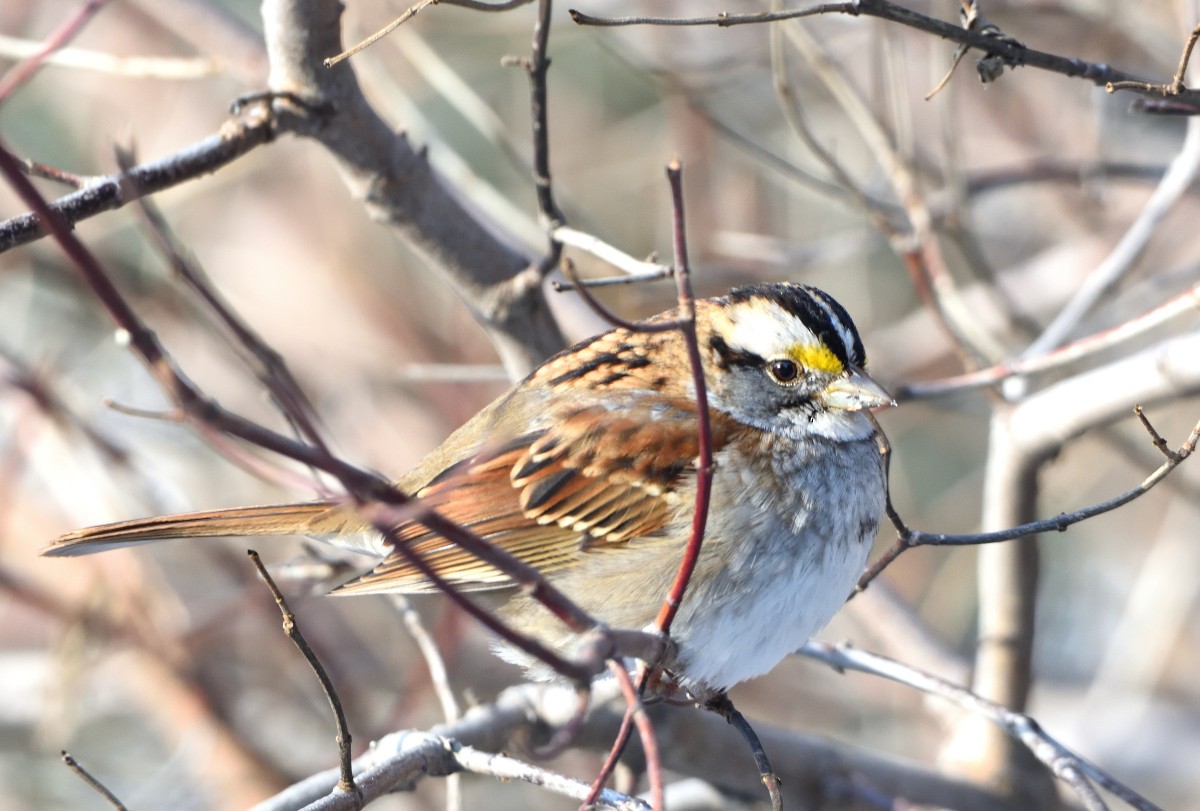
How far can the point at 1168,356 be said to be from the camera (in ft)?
8.81

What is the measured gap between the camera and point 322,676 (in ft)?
6.47

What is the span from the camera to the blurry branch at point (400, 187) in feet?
9.22

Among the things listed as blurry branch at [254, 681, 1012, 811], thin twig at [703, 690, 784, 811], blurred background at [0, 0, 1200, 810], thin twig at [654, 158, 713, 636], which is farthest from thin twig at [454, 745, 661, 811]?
blurred background at [0, 0, 1200, 810]

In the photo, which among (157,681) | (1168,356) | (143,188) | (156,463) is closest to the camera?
(143,188)

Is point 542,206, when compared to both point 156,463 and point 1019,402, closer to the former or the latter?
point 1019,402

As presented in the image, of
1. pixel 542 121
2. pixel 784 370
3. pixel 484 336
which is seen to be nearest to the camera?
pixel 542 121

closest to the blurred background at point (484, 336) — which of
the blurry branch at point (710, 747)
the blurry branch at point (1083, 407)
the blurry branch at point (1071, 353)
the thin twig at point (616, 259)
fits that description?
the blurry branch at point (710, 747)

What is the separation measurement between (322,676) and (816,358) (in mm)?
1500

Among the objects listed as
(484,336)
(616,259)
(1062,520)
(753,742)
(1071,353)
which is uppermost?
(484,336)

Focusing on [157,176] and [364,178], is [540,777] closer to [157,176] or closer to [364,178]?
[157,176]

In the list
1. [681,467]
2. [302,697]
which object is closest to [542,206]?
[681,467]

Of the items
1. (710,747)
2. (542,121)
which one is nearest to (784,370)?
(542,121)

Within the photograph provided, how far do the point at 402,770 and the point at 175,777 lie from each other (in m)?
3.04

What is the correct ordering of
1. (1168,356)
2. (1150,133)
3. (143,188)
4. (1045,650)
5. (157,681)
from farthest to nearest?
(1045,650)
(1150,133)
(157,681)
(1168,356)
(143,188)
